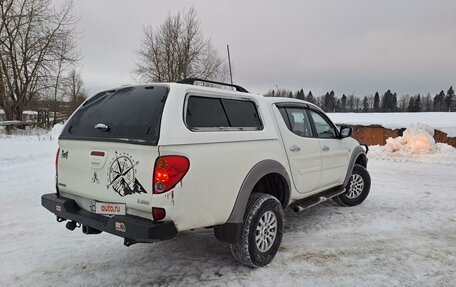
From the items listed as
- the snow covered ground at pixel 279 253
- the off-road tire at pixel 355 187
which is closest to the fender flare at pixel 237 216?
the snow covered ground at pixel 279 253

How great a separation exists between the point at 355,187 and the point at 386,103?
9546cm

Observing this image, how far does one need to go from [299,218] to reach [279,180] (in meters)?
1.58

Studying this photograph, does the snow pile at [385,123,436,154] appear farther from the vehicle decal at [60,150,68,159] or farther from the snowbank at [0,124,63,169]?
the vehicle decal at [60,150,68,159]

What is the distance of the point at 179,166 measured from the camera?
261 centimetres

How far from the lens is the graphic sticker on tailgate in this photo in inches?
106

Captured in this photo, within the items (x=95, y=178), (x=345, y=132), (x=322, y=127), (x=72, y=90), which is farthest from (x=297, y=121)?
(x=72, y=90)

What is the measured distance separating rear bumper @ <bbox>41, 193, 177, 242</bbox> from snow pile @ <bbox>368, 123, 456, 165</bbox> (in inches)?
426

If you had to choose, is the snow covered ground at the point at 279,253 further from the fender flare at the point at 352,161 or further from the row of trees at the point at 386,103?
the row of trees at the point at 386,103

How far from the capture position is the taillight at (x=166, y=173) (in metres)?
2.56

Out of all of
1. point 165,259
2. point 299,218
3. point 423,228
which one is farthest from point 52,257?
point 423,228

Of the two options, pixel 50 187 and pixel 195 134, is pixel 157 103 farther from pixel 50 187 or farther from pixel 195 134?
pixel 50 187

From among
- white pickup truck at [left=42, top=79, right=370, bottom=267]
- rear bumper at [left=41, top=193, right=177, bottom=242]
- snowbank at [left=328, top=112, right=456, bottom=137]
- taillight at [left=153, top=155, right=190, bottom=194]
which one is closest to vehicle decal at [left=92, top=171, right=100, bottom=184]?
white pickup truck at [left=42, top=79, right=370, bottom=267]

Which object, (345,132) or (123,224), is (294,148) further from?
(123,224)

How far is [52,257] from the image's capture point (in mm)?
3623
